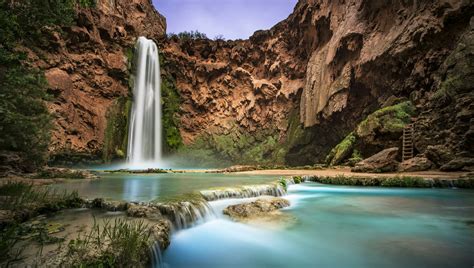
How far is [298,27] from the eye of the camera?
3312 cm

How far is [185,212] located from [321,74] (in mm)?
24718

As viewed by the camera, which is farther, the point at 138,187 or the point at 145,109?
the point at 145,109

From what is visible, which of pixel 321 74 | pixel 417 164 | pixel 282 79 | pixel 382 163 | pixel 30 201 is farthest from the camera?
pixel 282 79

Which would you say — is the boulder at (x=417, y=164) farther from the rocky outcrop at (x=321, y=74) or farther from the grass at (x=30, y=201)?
the grass at (x=30, y=201)

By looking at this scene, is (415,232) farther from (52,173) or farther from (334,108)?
(334,108)

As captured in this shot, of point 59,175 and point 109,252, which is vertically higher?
point 59,175

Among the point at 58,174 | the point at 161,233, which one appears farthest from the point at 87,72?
the point at 161,233

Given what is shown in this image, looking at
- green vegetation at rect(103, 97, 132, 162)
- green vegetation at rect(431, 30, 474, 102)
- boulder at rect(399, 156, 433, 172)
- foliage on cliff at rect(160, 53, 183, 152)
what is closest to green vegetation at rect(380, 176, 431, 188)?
boulder at rect(399, 156, 433, 172)

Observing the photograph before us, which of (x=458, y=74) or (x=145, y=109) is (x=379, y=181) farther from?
(x=145, y=109)

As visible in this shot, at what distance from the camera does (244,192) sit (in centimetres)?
933

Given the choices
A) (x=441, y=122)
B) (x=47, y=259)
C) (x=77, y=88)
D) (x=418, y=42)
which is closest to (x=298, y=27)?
(x=418, y=42)

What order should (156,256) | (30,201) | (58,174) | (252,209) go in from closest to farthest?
(156,256), (30,201), (252,209), (58,174)

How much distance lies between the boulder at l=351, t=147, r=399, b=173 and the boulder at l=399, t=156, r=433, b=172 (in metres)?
0.47

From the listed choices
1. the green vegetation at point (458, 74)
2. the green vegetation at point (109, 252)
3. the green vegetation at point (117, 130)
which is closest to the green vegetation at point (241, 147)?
the green vegetation at point (117, 130)
